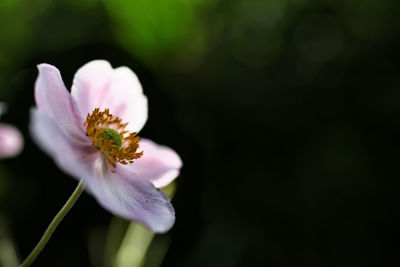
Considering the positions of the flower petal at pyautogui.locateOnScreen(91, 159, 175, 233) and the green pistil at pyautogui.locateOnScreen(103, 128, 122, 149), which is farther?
the green pistil at pyautogui.locateOnScreen(103, 128, 122, 149)

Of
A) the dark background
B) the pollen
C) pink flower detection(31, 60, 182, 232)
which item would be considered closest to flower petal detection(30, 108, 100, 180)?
pink flower detection(31, 60, 182, 232)

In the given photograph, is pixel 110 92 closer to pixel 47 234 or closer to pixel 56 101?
pixel 56 101

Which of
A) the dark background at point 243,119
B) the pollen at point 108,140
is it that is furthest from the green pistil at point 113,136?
the dark background at point 243,119

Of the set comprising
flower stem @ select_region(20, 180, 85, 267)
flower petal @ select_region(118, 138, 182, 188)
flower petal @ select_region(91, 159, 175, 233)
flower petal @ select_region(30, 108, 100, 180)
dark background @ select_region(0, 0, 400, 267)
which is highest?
flower petal @ select_region(30, 108, 100, 180)

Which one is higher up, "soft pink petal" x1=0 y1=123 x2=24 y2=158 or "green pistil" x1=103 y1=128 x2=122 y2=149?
"green pistil" x1=103 y1=128 x2=122 y2=149

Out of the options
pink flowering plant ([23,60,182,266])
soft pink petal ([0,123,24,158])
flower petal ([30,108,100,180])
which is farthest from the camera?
soft pink petal ([0,123,24,158])

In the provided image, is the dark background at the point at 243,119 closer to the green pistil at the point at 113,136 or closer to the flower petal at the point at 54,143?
the green pistil at the point at 113,136

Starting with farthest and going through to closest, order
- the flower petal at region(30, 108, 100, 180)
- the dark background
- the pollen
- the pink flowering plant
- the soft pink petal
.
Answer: the dark background
the soft pink petal
the pollen
the pink flowering plant
the flower petal at region(30, 108, 100, 180)

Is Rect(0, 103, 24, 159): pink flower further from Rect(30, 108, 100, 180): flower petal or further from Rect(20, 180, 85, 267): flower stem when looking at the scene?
Rect(20, 180, 85, 267): flower stem
